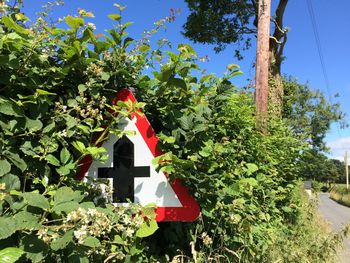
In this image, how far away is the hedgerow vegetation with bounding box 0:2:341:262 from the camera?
1872 millimetres

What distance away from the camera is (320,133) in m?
44.1

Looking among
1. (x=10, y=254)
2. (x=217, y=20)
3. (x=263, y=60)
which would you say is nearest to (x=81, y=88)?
(x=10, y=254)

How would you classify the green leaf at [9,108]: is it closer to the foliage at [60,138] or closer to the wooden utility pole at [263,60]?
the foliage at [60,138]

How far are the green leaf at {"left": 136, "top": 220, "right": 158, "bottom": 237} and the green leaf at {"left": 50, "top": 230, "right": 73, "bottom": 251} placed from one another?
496 mm

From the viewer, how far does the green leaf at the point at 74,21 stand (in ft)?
7.43

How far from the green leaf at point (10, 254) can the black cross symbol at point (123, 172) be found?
807 mm

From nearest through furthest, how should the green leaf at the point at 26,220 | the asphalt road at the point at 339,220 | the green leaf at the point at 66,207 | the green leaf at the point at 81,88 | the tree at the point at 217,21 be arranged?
1. the green leaf at the point at 26,220
2. the green leaf at the point at 66,207
3. the green leaf at the point at 81,88
4. the asphalt road at the point at 339,220
5. the tree at the point at 217,21

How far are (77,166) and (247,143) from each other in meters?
2.87

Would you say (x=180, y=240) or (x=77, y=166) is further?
(x=180, y=240)

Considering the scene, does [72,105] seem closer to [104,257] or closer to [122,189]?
[122,189]

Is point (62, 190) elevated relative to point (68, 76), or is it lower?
lower

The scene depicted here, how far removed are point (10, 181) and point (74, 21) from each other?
907 mm

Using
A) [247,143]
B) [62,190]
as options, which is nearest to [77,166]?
[62,190]

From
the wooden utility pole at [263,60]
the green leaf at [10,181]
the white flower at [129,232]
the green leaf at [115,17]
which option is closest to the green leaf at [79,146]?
the green leaf at [10,181]
